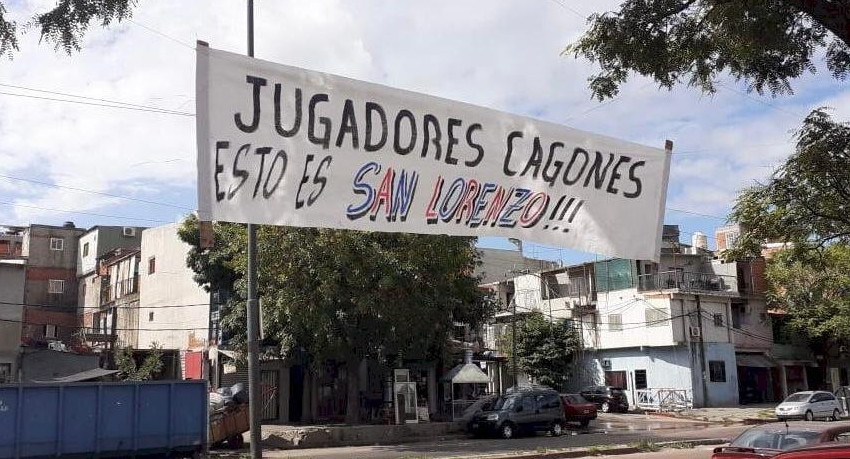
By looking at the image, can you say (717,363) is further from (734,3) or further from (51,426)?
(734,3)

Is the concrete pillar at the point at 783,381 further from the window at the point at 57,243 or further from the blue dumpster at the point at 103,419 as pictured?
the window at the point at 57,243

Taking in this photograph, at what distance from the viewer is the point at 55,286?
56.9 m

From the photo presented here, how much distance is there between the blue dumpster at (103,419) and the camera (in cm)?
1755

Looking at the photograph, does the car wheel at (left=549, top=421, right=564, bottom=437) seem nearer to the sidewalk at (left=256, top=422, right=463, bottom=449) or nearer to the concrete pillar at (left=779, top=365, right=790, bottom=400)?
the sidewalk at (left=256, top=422, right=463, bottom=449)

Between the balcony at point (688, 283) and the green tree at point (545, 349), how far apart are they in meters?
5.42

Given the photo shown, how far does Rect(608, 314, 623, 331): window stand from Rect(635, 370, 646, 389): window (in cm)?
280

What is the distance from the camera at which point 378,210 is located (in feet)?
17.5

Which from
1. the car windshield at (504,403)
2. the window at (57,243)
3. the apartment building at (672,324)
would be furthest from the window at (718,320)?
the window at (57,243)

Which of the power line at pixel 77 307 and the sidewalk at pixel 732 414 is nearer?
the sidewalk at pixel 732 414

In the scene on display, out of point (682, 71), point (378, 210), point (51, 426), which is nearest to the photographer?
point (378, 210)

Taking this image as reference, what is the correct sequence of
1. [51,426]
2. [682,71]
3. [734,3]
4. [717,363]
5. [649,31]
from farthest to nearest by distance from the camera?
[717,363]
[51,426]
[682,71]
[649,31]
[734,3]

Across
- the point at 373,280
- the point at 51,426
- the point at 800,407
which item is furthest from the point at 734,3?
the point at 800,407

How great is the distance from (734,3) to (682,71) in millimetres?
1342

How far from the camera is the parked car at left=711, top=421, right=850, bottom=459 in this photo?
1168cm
